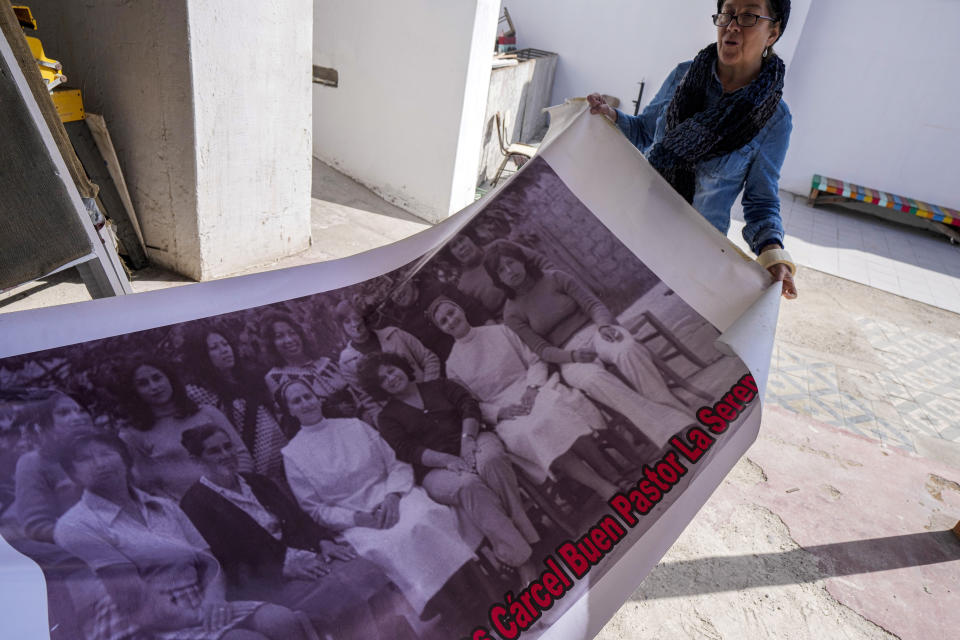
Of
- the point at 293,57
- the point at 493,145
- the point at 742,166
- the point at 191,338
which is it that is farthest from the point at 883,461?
the point at 493,145

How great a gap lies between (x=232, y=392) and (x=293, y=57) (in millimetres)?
1832

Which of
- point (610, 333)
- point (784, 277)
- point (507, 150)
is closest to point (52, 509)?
point (610, 333)

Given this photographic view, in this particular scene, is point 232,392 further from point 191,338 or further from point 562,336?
point 562,336

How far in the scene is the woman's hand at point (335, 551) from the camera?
985mm

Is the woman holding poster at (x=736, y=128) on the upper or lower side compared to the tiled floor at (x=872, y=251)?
upper

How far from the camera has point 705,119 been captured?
1.52 metres

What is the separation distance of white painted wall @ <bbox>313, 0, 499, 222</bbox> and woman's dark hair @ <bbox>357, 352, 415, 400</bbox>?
2.57 metres

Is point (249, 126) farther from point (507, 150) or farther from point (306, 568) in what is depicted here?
point (507, 150)

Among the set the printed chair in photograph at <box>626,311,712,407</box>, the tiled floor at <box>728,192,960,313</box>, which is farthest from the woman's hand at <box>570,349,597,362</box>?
the tiled floor at <box>728,192,960,313</box>

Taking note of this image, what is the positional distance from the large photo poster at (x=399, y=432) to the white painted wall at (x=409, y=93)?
2165mm

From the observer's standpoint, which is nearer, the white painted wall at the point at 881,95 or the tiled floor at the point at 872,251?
the tiled floor at the point at 872,251

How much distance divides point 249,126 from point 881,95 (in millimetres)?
5899

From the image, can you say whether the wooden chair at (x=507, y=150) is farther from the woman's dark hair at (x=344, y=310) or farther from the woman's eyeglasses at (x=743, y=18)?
the woman's dark hair at (x=344, y=310)

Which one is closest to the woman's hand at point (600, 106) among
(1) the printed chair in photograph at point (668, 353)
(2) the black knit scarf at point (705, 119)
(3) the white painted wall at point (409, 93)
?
(2) the black knit scarf at point (705, 119)
